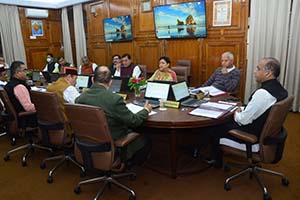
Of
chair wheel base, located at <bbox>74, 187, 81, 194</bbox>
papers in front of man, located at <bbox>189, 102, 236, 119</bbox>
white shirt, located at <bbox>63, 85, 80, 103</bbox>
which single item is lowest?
chair wheel base, located at <bbox>74, 187, 81, 194</bbox>

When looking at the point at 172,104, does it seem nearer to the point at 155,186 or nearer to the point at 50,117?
the point at 155,186

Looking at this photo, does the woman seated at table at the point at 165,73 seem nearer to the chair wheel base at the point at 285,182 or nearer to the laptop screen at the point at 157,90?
the laptop screen at the point at 157,90

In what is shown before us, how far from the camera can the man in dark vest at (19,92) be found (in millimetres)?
2844

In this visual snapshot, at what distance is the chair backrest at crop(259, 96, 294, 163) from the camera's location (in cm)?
189

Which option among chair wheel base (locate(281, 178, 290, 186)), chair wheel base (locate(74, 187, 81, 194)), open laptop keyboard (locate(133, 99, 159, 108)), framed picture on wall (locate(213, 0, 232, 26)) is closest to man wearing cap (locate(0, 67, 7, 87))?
open laptop keyboard (locate(133, 99, 159, 108))

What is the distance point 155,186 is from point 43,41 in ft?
24.1

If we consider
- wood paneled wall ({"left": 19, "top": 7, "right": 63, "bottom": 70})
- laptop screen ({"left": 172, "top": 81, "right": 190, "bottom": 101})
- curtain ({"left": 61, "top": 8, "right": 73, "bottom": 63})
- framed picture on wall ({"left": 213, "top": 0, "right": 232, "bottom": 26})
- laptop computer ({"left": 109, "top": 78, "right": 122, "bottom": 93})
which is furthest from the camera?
curtain ({"left": 61, "top": 8, "right": 73, "bottom": 63})

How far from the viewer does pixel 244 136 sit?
6.64 ft

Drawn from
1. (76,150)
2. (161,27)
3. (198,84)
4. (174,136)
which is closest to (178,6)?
(161,27)

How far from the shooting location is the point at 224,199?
2141 mm

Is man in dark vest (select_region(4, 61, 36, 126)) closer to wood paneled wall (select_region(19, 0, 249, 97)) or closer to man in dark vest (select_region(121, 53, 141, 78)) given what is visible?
man in dark vest (select_region(121, 53, 141, 78))

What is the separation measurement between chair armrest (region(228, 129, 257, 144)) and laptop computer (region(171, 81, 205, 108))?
56 centimetres

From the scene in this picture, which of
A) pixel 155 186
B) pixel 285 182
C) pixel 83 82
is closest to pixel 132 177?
pixel 155 186

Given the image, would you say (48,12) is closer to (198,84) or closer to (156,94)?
(198,84)
